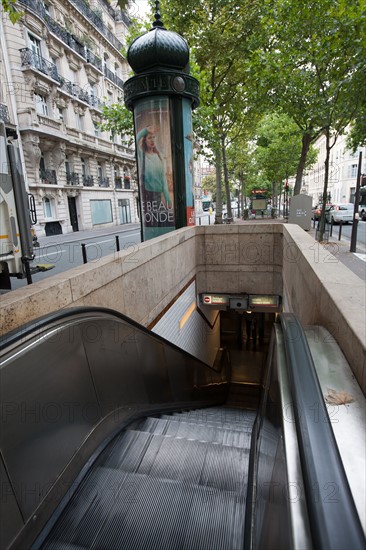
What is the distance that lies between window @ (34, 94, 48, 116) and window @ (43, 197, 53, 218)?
18.4ft

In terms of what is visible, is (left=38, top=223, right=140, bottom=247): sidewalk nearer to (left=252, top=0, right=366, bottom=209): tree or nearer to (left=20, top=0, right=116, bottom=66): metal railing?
(left=252, top=0, right=366, bottom=209): tree

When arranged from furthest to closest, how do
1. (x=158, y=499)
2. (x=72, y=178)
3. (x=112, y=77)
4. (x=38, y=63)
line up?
(x=112, y=77) → (x=72, y=178) → (x=38, y=63) → (x=158, y=499)

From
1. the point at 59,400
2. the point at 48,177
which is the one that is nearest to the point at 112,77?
the point at 48,177

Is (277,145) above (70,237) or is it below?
above

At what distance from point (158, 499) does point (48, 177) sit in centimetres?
2419

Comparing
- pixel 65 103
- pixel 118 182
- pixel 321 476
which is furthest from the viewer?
pixel 118 182

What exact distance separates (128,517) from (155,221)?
719 cm

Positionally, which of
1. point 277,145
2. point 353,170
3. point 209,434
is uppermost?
point 277,145

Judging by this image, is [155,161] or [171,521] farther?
[155,161]

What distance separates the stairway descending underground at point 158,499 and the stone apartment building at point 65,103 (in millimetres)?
18729

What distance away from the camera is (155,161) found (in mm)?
8242

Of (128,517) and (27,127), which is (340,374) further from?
(27,127)

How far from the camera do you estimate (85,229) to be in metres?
26.9

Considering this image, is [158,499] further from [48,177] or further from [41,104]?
[41,104]
